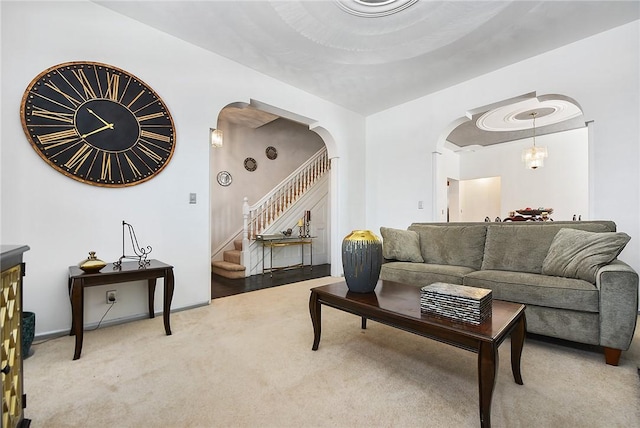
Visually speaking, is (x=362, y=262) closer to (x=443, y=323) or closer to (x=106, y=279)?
(x=443, y=323)

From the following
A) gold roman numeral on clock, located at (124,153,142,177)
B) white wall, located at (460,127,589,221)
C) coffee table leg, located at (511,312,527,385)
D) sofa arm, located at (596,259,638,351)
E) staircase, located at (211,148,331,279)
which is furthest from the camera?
white wall, located at (460,127,589,221)

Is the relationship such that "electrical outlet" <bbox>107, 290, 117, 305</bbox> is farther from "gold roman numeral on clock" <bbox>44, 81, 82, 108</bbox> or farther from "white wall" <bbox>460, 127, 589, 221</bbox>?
"white wall" <bbox>460, 127, 589, 221</bbox>

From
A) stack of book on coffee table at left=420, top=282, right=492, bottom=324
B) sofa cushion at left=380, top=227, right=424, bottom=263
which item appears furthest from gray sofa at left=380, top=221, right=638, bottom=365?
stack of book on coffee table at left=420, top=282, right=492, bottom=324

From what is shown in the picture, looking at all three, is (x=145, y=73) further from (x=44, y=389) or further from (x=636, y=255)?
(x=636, y=255)

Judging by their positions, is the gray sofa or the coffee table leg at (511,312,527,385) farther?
the gray sofa

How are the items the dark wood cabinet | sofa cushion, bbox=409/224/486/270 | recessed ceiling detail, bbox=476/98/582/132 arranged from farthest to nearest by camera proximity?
recessed ceiling detail, bbox=476/98/582/132, sofa cushion, bbox=409/224/486/270, the dark wood cabinet

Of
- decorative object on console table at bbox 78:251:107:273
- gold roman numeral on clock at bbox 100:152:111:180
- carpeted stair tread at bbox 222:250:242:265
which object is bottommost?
carpeted stair tread at bbox 222:250:242:265

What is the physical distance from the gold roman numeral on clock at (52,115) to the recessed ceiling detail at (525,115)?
5.26 metres

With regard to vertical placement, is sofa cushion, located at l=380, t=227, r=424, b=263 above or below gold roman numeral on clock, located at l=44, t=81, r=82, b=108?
below

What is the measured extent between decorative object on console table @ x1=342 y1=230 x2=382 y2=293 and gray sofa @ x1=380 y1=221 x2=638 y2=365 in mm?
980

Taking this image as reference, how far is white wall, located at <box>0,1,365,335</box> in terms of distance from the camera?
216 centimetres

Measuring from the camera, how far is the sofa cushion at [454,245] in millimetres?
2879

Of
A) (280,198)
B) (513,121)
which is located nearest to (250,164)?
(280,198)

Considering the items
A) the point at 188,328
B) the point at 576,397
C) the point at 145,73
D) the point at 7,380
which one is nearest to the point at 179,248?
the point at 188,328
